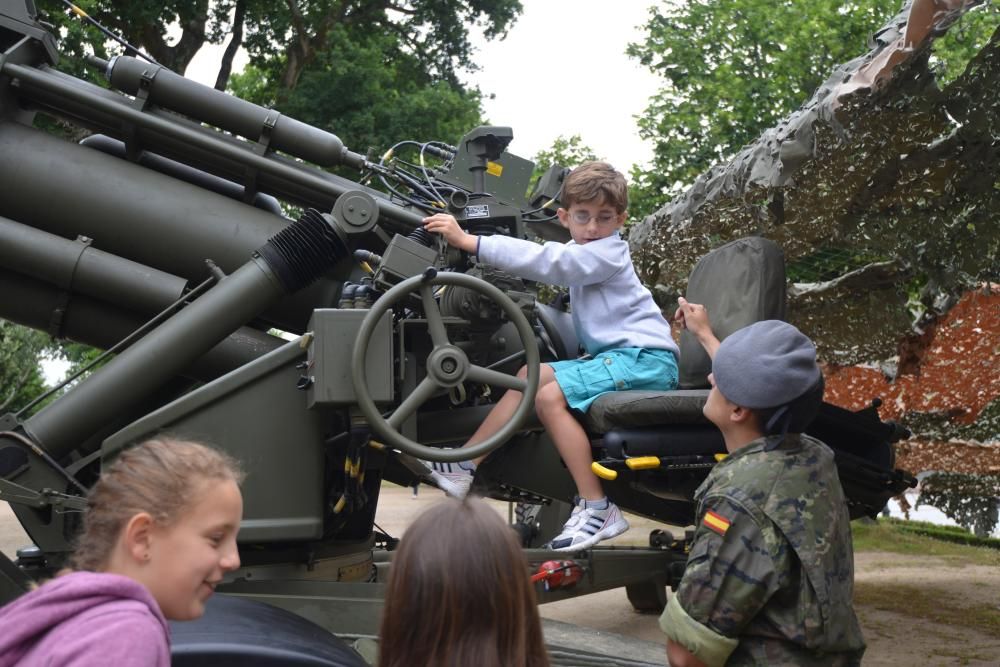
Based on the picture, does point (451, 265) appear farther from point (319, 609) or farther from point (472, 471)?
point (319, 609)

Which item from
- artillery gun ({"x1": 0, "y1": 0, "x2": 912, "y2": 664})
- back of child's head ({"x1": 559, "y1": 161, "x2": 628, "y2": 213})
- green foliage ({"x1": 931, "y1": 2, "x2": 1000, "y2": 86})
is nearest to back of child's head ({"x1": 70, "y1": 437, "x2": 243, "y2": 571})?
→ artillery gun ({"x1": 0, "y1": 0, "x2": 912, "y2": 664})

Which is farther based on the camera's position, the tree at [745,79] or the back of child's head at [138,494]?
the tree at [745,79]

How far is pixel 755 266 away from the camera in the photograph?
154 inches

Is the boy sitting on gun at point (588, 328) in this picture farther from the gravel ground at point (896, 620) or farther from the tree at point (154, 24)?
the tree at point (154, 24)

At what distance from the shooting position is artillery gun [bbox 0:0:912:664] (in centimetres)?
369

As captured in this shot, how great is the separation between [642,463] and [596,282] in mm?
701

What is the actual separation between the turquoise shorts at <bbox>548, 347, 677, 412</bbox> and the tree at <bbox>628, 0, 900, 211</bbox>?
16000 millimetres

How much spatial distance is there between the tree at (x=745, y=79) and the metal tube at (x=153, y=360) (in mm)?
16291

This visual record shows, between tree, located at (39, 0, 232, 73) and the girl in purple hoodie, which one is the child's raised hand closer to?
the girl in purple hoodie

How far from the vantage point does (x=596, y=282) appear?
13.3ft

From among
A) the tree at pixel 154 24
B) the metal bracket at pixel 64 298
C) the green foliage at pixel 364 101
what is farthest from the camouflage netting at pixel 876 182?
the green foliage at pixel 364 101

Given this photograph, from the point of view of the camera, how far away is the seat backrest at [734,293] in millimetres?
3856

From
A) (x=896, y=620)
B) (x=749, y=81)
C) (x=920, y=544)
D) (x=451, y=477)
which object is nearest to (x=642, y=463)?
(x=451, y=477)

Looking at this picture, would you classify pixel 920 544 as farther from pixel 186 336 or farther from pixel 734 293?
pixel 186 336
